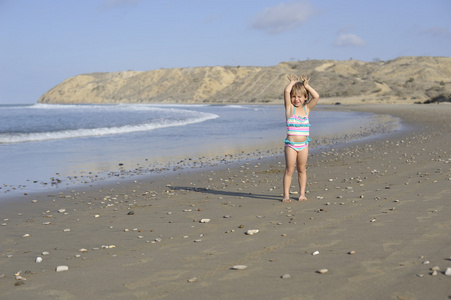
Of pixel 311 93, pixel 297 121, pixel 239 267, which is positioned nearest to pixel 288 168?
pixel 297 121

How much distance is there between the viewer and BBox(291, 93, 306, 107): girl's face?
24.0 feet

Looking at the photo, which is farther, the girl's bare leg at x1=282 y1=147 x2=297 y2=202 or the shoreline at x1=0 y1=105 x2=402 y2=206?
the shoreline at x1=0 y1=105 x2=402 y2=206

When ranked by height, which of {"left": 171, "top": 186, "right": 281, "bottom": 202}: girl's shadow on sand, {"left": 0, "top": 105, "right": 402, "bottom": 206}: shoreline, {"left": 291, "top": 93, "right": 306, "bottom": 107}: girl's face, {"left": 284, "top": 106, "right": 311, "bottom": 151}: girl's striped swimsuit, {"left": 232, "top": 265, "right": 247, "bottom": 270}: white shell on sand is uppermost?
{"left": 291, "top": 93, "right": 306, "bottom": 107}: girl's face

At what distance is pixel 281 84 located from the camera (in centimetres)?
11569

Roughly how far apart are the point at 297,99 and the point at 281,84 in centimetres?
10995

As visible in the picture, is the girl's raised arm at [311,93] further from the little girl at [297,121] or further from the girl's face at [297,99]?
the girl's face at [297,99]

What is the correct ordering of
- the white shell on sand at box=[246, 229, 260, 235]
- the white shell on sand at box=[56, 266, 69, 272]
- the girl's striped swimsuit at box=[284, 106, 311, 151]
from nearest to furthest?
1. the white shell on sand at box=[56, 266, 69, 272]
2. the white shell on sand at box=[246, 229, 260, 235]
3. the girl's striped swimsuit at box=[284, 106, 311, 151]

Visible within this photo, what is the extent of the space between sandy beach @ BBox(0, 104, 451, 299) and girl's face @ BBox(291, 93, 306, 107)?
Answer: 1.43 m

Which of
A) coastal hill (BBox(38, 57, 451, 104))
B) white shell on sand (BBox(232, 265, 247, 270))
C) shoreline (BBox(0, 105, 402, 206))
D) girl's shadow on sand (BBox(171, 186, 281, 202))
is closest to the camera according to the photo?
white shell on sand (BBox(232, 265, 247, 270))

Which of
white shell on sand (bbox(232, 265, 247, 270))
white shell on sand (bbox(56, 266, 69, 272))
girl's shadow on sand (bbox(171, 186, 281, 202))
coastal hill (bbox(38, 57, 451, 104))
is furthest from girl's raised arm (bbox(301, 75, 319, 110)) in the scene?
coastal hill (bbox(38, 57, 451, 104))

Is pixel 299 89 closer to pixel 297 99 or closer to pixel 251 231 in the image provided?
pixel 297 99

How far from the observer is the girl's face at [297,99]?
730 centimetres

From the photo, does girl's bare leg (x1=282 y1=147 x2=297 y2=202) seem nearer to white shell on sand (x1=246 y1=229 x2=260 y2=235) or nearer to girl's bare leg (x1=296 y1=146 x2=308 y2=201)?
girl's bare leg (x1=296 y1=146 x2=308 y2=201)

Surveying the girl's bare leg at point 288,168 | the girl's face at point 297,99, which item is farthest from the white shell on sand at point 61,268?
the girl's face at point 297,99
